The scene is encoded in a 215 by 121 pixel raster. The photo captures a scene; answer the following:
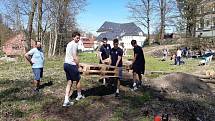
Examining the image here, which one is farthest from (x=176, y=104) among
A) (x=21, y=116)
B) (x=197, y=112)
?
(x=21, y=116)

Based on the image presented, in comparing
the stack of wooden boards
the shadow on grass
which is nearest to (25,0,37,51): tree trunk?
the shadow on grass

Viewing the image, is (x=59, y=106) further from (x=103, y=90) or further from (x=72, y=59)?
(x=103, y=90)

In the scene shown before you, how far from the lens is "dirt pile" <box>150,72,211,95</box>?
15031 mm

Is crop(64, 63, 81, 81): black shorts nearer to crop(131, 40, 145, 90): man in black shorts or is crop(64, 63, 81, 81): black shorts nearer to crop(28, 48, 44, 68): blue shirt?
crop(28, 48, 44, 68): blue shirt

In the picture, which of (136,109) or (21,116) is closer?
(21,116)

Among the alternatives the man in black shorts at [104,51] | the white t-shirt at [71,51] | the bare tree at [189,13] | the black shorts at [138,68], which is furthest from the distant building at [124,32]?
the white t-shirt at [71,51]

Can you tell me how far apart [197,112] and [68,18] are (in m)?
36.2

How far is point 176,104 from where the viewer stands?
472 inches

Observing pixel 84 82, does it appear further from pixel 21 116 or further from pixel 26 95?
pixel 21 116

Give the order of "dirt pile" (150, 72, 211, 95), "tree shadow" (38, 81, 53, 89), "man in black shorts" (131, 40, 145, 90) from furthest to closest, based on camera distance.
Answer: "dirt pile" (150, 72, 211, 95)
"man in black shorts" (131, 40, 145, 90)
"tree shadow" (38, 81, 53, 89)

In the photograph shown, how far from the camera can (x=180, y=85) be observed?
15.4 meters

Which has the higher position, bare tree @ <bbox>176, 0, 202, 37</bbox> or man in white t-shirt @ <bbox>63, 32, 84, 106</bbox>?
bare tree @ <bbox>176, 0, 202, 37</bbox>

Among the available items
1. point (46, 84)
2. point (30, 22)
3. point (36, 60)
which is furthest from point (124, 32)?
point (36, 60)

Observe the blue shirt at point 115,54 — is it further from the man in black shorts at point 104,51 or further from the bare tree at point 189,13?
the bare tree at point 189,13
